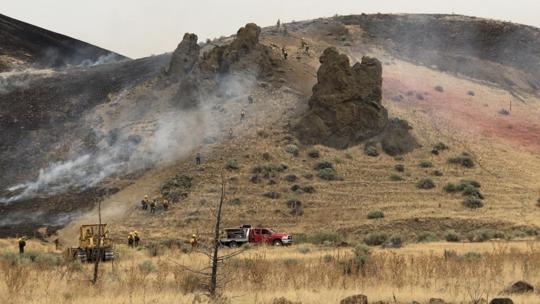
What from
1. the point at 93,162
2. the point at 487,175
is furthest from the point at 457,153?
the point at 93,162

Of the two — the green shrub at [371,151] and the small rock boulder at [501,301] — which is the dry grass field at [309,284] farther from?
the green shrub at [371,151]

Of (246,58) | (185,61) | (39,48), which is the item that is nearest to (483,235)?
(246,58)

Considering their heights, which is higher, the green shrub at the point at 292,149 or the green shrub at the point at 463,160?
the green shrub at the point at 292,149

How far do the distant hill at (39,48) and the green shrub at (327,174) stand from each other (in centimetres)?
5354

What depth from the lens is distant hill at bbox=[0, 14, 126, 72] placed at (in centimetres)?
8575

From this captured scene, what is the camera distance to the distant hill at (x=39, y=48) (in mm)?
85750

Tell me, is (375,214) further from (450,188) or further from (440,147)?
(440,147)

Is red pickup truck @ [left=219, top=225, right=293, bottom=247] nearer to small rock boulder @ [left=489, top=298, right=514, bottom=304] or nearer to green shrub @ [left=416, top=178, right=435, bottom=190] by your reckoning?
green shrub @ [left=416, top=178, right=435, bottom=190]

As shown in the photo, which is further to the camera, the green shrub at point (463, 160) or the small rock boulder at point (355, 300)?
the green shrub at point (463, 160)

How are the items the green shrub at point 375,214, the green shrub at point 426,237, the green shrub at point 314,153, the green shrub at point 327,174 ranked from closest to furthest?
the green shrub at point 426,237 < the green shrub at point 375,214 < the green shrub at point 327,174 < the green shrub at point 314,153

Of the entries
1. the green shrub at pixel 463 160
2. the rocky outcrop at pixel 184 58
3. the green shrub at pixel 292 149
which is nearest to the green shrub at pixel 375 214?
the green shrub at pixel 292 149

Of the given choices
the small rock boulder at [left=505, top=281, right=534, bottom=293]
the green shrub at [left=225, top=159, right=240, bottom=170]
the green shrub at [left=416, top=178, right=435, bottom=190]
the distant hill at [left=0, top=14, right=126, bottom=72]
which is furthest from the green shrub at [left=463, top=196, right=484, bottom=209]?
the distant hill at [left=0, top=14, right=126, bottom=72]

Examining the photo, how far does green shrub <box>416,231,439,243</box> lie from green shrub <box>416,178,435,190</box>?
1042cm

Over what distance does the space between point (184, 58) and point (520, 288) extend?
53.8 metres
